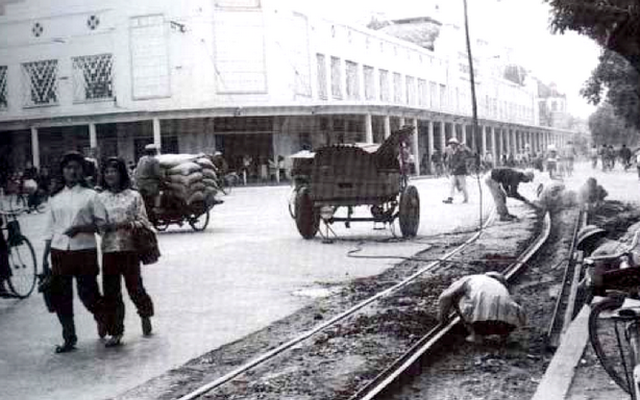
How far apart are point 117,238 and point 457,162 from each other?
986 cm

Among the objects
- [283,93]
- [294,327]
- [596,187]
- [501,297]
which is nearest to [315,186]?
[283,93]

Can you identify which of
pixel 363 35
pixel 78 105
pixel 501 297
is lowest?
pixel 501 297

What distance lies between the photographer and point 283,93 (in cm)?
984

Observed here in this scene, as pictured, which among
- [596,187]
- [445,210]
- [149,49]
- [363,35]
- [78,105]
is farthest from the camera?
[445,210]

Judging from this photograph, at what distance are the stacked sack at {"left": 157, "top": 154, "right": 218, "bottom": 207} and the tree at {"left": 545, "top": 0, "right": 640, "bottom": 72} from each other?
478 centimetres

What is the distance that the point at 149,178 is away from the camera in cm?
977

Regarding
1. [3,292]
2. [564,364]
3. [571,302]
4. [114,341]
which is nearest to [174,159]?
[3,292]

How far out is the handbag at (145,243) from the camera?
191 inches

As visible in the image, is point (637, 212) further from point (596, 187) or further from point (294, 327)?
point (294, 327)

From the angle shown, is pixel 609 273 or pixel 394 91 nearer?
pixel 609 273

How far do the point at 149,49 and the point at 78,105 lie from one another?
72cm

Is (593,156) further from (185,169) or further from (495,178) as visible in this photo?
(185,169)

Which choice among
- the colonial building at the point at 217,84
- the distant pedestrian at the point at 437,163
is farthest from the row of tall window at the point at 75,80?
the distant pedestrian at the point at 437,163

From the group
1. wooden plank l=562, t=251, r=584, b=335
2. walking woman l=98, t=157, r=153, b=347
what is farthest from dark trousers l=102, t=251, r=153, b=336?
wooden plank l=562, t=251, r=584, b=335
